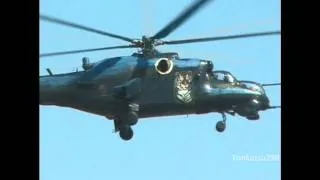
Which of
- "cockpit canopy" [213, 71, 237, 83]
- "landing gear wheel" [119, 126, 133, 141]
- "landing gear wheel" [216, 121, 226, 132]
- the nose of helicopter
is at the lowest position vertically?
"landing gear wheel" [119, 126, 133, 141]

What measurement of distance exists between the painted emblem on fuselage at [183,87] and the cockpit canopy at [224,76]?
0.33 m

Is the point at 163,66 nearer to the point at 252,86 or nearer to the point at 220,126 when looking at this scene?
the point at 252,86

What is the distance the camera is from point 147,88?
38.7 feet

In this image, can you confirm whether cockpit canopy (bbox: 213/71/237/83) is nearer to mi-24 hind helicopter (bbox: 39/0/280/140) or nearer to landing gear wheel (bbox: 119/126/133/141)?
mi-24 hind helicopter (bbox: 39/0/280/140)

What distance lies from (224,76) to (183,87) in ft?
1.83

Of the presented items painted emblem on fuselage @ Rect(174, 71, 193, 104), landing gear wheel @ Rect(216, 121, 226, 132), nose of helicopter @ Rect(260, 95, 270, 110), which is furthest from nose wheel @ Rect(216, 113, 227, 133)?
painted emblem on fuselage @ Rect(174, 71, 193, 104)

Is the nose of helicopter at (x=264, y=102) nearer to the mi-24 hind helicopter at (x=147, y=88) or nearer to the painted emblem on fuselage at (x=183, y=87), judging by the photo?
the mi-24 hind helicopter at (x=147, y=88)

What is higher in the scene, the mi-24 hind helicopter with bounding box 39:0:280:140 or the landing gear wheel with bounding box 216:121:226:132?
the mi-24 hind helicopter with bounding box 39:0:280:140

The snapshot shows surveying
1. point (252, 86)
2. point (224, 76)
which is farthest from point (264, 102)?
point (224, 76)

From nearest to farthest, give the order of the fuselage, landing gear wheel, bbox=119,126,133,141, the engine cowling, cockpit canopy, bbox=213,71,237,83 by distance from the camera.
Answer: landing gear wheel, bbox=119,126,133,141
cockpit canopy, bbox=213,71,237,83
the fuselage
the engine cowling

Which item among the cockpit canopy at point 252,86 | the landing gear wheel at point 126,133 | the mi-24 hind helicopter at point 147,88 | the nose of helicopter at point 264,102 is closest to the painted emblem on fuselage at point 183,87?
the mi-24 hind helicopter at point 147,88

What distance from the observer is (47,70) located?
35.9ft

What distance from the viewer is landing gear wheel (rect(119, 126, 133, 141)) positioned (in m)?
10.7
